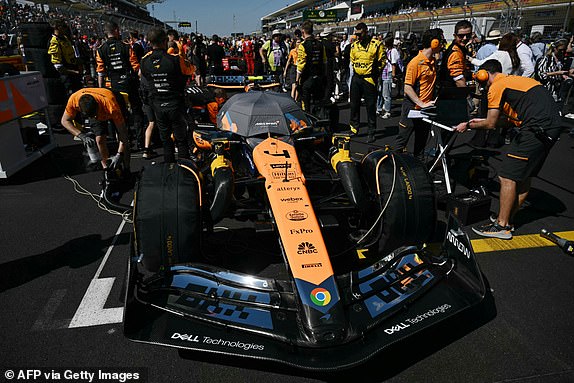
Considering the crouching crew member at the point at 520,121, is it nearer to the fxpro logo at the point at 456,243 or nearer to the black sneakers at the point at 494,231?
the black sneakers at the point at 494,231

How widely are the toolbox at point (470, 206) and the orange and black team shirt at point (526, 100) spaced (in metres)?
0.91

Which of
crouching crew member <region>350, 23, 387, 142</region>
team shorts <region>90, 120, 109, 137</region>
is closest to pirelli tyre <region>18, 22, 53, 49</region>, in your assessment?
team shorts <region>90, 120, 109, 137</region>

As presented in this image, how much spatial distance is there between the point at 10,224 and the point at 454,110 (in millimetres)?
5294

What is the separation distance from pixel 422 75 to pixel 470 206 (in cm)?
194

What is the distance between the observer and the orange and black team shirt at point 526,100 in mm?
3602

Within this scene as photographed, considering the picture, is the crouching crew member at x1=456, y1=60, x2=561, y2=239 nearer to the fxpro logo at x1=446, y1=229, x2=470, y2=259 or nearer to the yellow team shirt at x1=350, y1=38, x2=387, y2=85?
the fxpro logo at x1=446, y1=229, x2=470, y2=259

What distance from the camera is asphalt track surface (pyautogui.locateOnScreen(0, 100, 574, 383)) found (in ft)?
7.72

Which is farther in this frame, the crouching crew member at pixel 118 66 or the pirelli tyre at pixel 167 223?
the crouching crew member at pixel 118 66

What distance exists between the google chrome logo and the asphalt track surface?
45cm

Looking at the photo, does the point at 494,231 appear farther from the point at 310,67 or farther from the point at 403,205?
the point at 310,67

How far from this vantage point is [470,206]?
4152 mm

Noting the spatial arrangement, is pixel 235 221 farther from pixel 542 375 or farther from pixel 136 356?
pixel 542 375

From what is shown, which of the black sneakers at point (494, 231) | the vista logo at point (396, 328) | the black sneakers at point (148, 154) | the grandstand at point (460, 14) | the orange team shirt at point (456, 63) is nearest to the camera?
the vista logo at point (396, 328)

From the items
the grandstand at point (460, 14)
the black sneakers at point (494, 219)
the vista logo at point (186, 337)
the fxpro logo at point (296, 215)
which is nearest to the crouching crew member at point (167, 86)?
the fxpro logo at point (296, 215)
